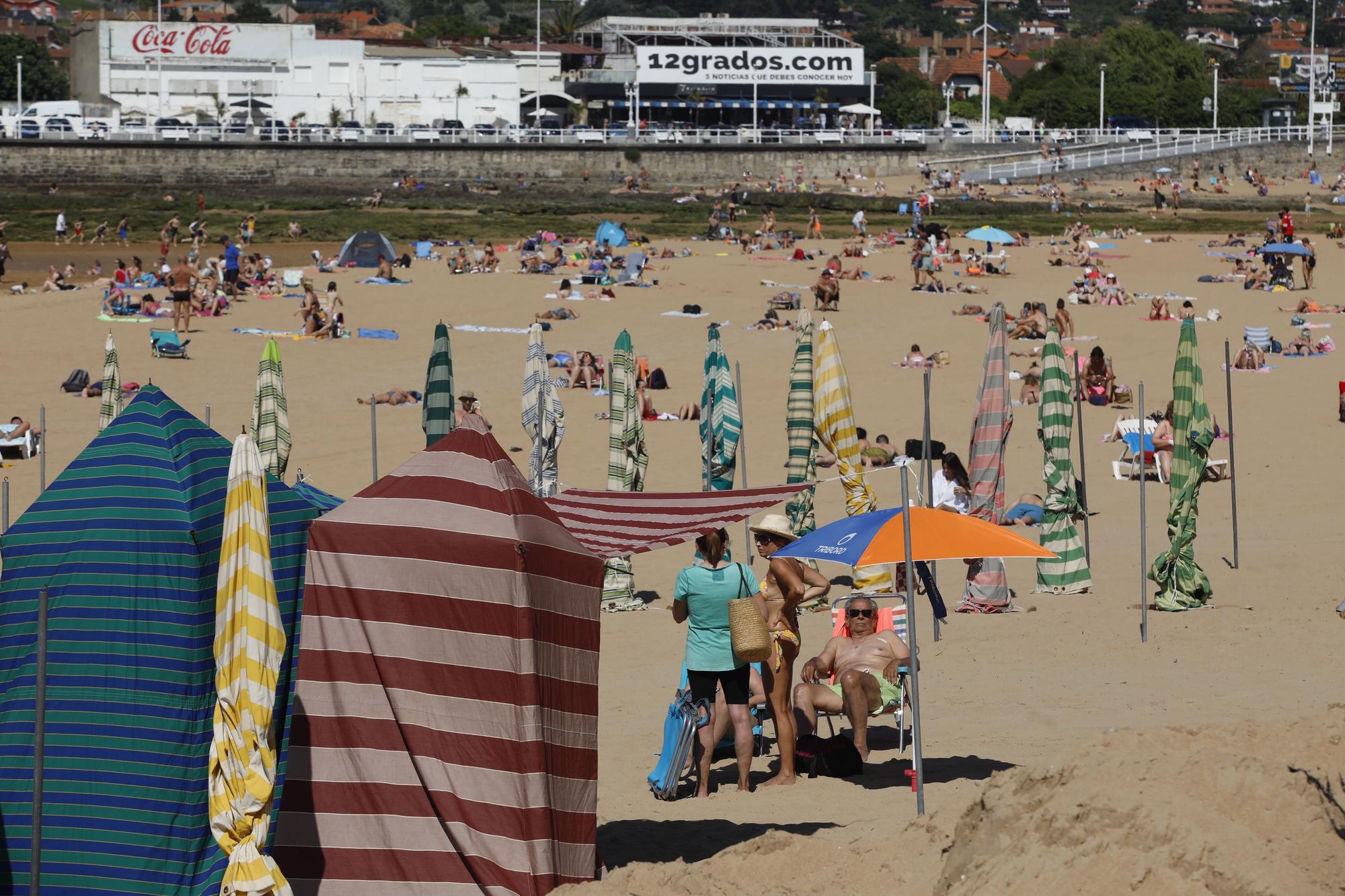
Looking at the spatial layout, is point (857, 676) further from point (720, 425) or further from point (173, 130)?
point (173, 130)

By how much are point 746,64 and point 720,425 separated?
2659 inches

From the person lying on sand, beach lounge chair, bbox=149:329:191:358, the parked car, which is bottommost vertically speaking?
the person lying on sand

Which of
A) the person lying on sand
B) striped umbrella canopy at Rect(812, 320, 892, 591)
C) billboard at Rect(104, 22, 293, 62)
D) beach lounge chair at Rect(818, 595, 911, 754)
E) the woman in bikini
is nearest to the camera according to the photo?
the woman in bikini

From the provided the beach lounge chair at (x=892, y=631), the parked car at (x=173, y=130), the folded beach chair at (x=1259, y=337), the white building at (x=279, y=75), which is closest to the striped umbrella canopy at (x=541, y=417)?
the beach lounge chair at (x=892, y=631)

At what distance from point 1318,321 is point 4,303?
65.5 ft

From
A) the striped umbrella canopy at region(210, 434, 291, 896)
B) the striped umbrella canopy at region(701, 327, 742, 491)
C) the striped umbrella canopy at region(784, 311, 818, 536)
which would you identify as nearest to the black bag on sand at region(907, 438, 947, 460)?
the striped umbrella canopy at region(784, 311, 818, 536)

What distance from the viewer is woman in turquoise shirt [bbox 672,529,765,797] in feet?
23.7

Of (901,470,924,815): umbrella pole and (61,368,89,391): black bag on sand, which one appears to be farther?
(61,368,89,391): black bag on sand

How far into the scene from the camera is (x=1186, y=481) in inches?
409

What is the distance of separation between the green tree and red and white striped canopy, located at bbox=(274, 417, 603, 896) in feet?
268

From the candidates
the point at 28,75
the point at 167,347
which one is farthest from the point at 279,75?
the point at 167,347

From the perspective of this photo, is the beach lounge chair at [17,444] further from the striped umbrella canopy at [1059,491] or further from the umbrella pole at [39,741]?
the umbrella pole at [39,741]

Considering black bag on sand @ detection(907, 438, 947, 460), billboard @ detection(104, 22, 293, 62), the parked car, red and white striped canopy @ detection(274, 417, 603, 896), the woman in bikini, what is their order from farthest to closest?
billboard @ detection(104, 22, 293, 62) < the parked car < black bag on sand @ detection(907, 438, 947, 460) < the woman in bikini < red and white striped canopy @ detection(274, 417, 603, 896)

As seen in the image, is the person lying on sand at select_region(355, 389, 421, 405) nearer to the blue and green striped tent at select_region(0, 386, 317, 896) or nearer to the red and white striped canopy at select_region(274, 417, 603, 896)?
the red and white striped canopy at select_region(274, 417, 603, 896)
